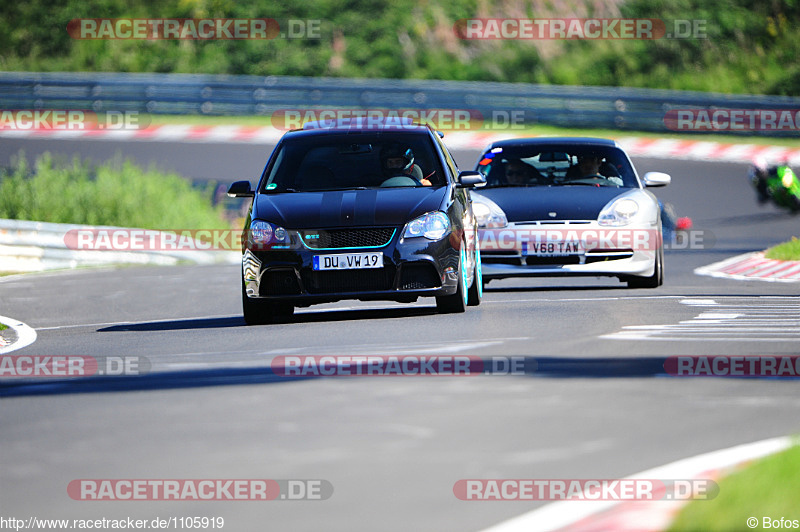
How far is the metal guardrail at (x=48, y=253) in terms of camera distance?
716 inches

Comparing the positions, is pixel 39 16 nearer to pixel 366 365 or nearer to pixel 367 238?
pixel 367 238

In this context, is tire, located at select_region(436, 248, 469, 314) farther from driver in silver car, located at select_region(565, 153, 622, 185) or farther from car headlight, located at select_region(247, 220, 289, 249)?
driver in silver car, located at select_region(565, 153, 622, 185)

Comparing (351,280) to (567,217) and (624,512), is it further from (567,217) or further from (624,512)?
(624,512)

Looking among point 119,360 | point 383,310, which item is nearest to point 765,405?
point 119,360

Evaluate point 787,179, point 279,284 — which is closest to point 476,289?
point 279,284

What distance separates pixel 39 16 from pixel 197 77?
12.3m

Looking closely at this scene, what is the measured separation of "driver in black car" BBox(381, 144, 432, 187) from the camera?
11.7m

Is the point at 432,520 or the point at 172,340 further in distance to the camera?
the point at 172,340

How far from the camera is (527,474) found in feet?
17.4

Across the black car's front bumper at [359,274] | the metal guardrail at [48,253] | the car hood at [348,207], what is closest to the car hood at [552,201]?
the car hood at [348,207]

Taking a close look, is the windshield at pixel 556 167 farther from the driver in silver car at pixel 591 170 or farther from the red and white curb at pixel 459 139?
the red and white curb at pixel 459 139

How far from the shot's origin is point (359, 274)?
10789 mm

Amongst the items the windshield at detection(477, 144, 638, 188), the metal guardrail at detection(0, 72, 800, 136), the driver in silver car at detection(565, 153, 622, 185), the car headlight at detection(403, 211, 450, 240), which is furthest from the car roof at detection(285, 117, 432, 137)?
the metal guardrail at detection(0, 72, 800, 136)

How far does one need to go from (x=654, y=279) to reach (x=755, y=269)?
9.84ft
